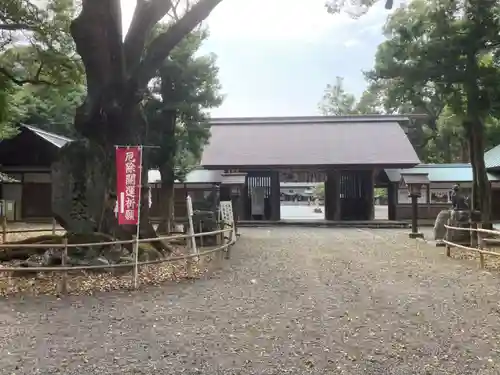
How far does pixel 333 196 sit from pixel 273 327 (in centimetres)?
1830

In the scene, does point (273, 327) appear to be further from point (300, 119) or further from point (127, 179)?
point (300, 119)

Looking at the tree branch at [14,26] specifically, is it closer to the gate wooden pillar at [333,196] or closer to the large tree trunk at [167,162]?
the large tree trunk at [167,162]

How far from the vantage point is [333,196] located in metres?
22.8

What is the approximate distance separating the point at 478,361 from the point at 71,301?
469 cm

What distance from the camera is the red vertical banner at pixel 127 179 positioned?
25.4 ft

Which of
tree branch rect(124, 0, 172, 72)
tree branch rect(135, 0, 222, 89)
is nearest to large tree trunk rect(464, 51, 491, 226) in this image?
tree branch rect(135, 0, 222, 89)

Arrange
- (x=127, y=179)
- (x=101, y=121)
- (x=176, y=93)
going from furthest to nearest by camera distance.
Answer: (x=176, y=93)
(x=101, y=121)
(x=127, y=179)

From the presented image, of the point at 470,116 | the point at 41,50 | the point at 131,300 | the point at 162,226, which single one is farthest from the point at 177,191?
the point at 131,300

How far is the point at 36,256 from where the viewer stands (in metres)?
8.95

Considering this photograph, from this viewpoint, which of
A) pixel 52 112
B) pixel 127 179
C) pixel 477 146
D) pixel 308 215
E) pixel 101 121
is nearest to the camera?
pixel 127 179

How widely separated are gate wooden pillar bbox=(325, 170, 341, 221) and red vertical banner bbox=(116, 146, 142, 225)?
15863 mm

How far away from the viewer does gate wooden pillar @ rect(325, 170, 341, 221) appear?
22.6m

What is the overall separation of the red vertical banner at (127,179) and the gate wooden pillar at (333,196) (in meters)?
15.9

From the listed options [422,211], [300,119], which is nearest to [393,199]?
[422,211]
